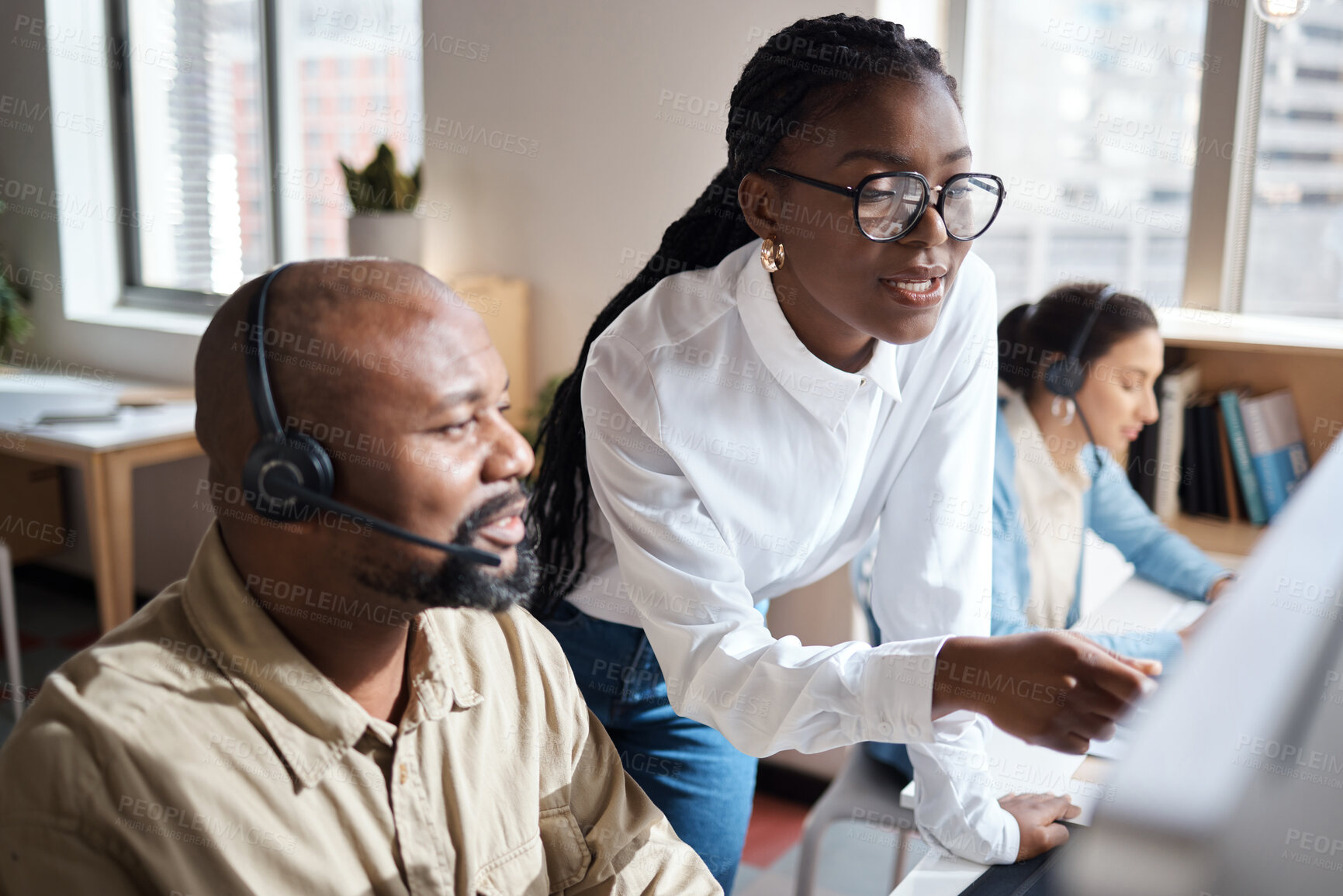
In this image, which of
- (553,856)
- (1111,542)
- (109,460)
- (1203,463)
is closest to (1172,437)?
(1203,463)

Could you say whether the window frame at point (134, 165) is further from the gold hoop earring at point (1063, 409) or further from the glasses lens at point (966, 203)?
the glasses lens at point (966, 203)

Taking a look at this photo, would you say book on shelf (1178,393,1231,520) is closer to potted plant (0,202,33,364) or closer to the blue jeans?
the blue jeans

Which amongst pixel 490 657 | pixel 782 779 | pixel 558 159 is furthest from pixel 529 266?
pixel 490 657

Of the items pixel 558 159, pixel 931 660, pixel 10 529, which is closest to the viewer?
pixel 931 660

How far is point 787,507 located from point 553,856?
46cm

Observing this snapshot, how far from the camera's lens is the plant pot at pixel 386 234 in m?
2.86

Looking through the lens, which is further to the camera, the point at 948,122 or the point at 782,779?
the point at 782,779

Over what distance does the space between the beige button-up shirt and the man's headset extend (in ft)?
0.30

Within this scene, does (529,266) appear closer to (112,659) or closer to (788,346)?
(788,346)

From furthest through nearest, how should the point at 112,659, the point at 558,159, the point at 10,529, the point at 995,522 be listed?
the point at 10,529
the point at 558,159
the point at 995,522
the point at 112,659

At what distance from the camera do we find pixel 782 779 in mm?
2770

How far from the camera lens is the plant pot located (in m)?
2.86

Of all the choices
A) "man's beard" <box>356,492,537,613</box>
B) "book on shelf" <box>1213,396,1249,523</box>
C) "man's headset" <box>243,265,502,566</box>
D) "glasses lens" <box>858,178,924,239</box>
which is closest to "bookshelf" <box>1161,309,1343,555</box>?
"book on shelf" <box>1213,396,1249,523</box>

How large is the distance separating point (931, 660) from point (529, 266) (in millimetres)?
2084
